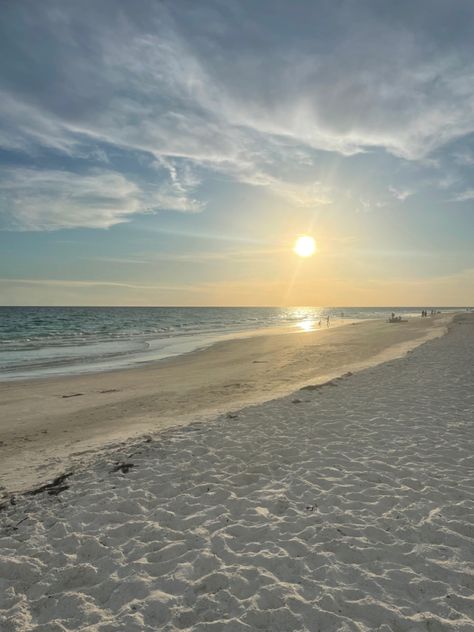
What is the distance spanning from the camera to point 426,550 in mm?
5000

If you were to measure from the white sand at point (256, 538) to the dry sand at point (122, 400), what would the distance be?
1.62m

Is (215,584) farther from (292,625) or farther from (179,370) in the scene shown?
(179,370)

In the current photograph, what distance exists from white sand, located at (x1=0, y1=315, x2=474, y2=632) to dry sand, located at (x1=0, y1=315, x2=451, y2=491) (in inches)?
63.7

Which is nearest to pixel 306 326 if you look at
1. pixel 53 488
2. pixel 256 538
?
pixel 53 488

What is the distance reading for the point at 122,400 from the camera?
14.5 meters

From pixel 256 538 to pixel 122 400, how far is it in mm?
10201

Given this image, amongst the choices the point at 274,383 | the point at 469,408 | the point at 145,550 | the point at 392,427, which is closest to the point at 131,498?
the point at 145,550

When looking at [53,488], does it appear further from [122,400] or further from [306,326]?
[306,326]

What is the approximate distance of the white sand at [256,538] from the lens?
13.6 ft

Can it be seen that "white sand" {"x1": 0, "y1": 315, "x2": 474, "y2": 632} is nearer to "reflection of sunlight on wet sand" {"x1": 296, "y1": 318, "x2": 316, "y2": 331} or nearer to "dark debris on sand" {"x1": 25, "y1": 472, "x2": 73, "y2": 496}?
"dark debris on sand" {"x1": 25, "y1": 472, "x2": 73, "y2": 496}

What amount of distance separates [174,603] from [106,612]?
2.36ft

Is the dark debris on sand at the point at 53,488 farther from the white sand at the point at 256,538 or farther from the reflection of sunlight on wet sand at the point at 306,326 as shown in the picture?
the reflection of sunlight on wet sand at the point at 306,326

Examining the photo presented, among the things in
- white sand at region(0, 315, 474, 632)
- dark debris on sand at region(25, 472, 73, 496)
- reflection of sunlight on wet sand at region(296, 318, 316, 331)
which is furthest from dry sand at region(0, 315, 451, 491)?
reflection of sunlight on wet sand at region(296, 318, 316, 331)

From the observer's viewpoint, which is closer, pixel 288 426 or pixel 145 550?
pixel 145 550
